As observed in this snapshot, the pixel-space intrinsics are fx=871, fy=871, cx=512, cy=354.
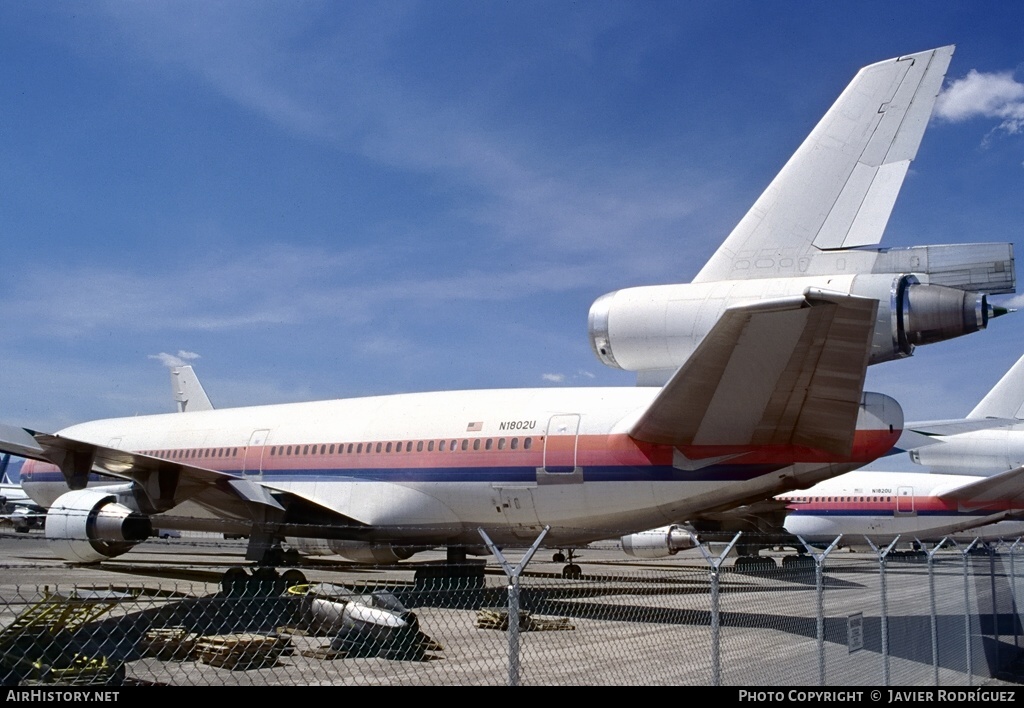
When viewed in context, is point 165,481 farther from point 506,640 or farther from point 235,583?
point 506,640

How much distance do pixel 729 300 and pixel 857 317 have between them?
268cm

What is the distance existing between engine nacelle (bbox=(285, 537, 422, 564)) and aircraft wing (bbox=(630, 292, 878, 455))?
539cm

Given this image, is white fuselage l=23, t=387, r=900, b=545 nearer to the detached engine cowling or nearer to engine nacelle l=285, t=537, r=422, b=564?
engine nacelle l=285, t=537, r=422, b=564

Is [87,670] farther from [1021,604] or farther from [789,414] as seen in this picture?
[1021,604]

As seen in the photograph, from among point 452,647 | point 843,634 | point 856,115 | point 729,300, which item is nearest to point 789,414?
point 729,300

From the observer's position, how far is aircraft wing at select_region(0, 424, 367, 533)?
14461mm

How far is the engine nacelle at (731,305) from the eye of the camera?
391 inches

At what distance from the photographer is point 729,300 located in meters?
11.5

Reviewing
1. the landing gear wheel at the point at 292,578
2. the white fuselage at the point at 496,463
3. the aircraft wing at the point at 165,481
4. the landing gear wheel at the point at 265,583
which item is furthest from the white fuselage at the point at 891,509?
the landing gear wheel at the point at 265,583

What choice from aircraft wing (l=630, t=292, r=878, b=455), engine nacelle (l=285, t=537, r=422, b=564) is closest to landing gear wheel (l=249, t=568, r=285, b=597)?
engine nacelle (l=285, t=537, r=422, b=564)

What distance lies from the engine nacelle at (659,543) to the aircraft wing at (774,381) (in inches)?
486

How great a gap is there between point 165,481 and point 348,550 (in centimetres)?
343

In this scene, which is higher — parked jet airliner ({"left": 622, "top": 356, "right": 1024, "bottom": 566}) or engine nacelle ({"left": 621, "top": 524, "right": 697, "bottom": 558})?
parked jet airliner ({"left": 622, "top": 356, "right": 1024, "bottom": 566})

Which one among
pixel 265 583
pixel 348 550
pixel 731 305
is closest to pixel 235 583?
pixel 265 583
